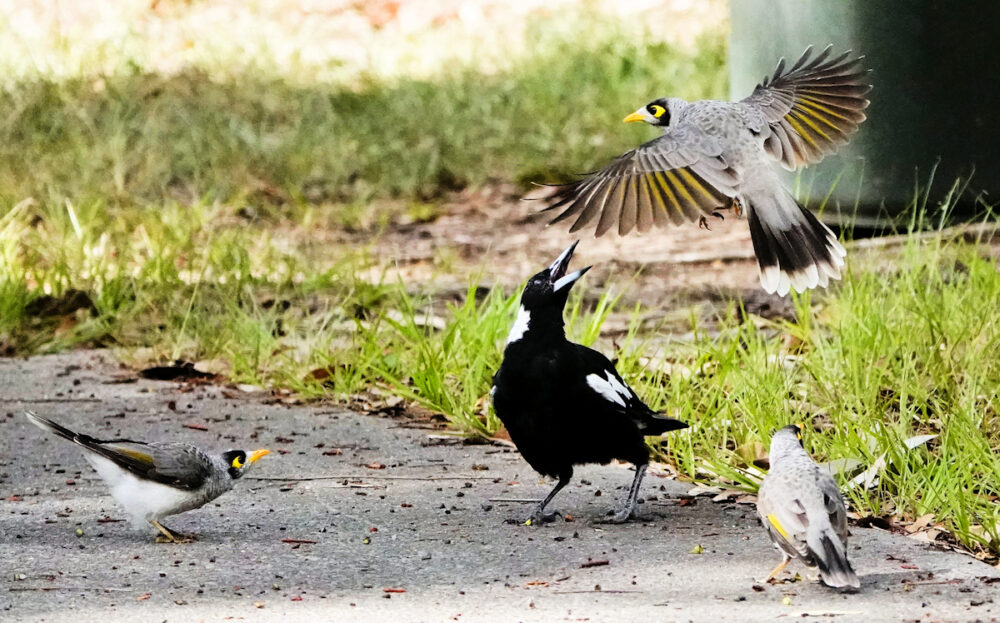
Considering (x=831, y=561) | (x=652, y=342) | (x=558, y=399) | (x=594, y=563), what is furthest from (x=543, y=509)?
(x=652, y=342)

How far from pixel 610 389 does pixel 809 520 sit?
0.98 meters

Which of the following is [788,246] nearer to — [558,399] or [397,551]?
[558,399]

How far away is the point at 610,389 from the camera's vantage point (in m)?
Result: 4.47

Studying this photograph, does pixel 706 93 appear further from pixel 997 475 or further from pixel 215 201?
pixel 997 475

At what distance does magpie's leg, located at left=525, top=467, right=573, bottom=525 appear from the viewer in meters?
4.53

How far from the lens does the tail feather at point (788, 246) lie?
451 centimetres

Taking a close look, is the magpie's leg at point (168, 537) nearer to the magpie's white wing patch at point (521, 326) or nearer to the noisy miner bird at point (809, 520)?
the magpie's white wing patch at point (521, 326)

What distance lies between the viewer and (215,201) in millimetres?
8984

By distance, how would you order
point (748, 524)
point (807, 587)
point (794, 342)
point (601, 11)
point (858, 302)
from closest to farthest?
point (807, 587)
point (748, 524)
point (858, 302)
point (794, 342)
point (601, 11)

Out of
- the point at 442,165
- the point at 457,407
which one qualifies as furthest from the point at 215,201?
the point at 457,407

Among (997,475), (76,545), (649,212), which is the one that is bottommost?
(76,545)

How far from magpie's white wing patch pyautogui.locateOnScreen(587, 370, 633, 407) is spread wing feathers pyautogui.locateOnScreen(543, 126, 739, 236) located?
559 mm

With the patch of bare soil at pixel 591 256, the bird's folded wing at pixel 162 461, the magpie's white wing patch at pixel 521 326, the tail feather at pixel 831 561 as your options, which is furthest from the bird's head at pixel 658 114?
the patch of bare soil at pixel 591 256

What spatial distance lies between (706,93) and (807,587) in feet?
26.6
